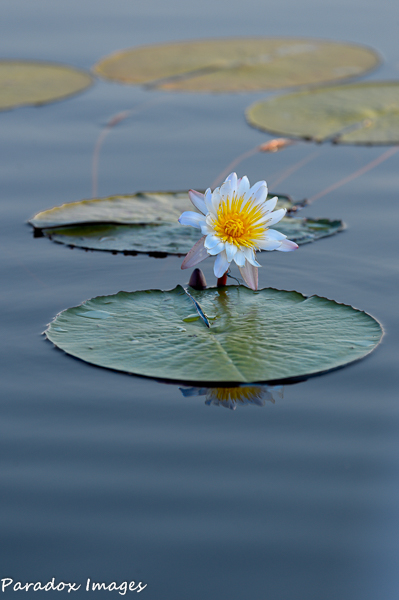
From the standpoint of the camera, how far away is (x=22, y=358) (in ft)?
7.90

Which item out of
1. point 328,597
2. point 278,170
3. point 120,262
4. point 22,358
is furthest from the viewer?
point 278,170

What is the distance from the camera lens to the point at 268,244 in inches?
101

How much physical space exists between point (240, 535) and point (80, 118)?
3.89m

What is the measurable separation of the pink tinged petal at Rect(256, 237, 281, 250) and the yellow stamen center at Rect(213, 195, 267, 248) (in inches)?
0.6

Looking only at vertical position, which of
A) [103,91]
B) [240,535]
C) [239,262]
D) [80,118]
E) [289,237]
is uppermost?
[103,91]

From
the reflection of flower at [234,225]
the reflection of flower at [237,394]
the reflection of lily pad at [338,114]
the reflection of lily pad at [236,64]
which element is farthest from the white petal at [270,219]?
the reflection of lily pad at [236,64]

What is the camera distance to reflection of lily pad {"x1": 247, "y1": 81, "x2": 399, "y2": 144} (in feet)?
15.0

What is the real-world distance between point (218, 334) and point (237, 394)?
262 mm

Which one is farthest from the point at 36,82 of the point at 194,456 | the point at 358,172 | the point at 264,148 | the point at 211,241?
the point at 194,456

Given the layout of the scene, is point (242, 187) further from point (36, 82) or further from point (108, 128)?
point (36, 82)

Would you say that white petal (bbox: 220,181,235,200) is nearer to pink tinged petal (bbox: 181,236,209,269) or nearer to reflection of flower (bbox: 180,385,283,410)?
pink tinged petal (bbox: 181,236,209,269)

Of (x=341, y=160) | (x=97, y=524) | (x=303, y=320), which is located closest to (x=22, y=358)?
(x=97, y=524)

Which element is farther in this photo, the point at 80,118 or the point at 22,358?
the point at 80,118

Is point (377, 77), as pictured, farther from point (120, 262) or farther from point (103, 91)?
point (120, 262)
